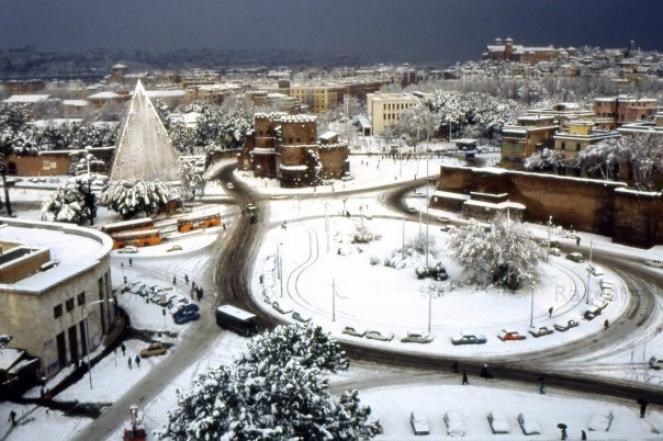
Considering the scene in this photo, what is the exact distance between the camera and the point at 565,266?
1485 inches

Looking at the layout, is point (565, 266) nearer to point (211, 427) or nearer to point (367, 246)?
point (367, 246)

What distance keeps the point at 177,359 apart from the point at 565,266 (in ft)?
75.6

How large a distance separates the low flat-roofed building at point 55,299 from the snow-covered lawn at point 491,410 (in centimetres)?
1250

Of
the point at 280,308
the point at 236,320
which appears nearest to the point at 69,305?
the point at 236,320

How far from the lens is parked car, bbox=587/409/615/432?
21359 mm

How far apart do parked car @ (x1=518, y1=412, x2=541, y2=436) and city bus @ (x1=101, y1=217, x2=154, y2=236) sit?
30.5 m

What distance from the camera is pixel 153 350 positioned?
90.4 feet

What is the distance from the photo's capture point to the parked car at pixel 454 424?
70.1 ft

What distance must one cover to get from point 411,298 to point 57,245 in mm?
18568

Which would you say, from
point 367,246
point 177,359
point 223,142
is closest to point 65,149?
point 223,142

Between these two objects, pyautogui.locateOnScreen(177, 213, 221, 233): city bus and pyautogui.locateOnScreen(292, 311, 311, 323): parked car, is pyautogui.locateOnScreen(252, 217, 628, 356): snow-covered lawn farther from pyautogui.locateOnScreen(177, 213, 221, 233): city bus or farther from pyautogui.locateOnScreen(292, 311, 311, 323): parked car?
pyautogui.locateOnScreen(177, 213, 221, 233): city bus

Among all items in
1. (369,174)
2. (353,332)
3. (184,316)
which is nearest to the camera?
(353,332)

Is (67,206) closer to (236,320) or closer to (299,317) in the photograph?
(236,320)

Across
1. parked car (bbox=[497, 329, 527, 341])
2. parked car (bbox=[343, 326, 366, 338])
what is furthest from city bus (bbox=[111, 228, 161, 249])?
parked car (bbox=[497, 329, 527, 341])
